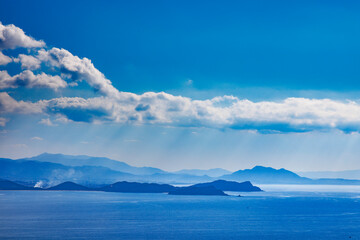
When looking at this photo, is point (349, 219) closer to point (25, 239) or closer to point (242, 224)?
point (242, 224)

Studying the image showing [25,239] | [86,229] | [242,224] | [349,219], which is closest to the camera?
[25,239]

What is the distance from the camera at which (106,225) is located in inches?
5118

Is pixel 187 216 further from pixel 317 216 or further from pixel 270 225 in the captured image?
pixel 317 216

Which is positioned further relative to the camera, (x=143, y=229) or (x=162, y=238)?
(x=143, y=229)

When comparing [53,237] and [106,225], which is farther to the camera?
[106,225]

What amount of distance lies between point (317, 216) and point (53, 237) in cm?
11134

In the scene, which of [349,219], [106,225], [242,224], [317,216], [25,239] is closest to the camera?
[25,239]

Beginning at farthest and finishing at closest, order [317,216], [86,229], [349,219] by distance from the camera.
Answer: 1. [317,216]
2. [349,219]
3. [86,229]

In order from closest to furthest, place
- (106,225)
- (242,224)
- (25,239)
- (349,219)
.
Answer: (25,239) → (106,225) → (242,224) → (349,219)

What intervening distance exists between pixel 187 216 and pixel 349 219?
64597mm

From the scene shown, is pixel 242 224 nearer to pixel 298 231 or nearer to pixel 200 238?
pixel 298 231

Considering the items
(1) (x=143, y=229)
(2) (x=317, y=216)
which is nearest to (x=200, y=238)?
(1) (x=143, y=229)

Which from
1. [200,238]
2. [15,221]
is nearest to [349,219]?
[200,238]

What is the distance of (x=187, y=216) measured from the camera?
158375 millimetres
